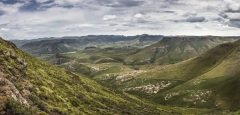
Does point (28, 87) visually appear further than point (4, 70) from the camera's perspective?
No

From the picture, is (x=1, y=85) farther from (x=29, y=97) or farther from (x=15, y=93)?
(x=29, y=97)

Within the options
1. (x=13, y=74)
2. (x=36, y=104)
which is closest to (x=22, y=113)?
(x=36, y=104)

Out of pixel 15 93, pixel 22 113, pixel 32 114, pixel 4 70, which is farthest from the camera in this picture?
pixel 4 70

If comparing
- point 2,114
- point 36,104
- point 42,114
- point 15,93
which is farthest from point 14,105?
point 36,104

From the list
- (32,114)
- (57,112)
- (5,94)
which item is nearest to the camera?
(32,114)

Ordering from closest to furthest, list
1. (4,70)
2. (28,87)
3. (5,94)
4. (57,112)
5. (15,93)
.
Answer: (5,94) < (15,93) < (57,112) < (28,87) < (4,70)

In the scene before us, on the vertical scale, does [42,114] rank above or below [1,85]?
below

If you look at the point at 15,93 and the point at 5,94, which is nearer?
the point at 5,94

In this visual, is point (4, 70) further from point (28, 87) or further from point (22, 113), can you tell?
point (22, 113)

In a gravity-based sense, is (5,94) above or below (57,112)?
above
